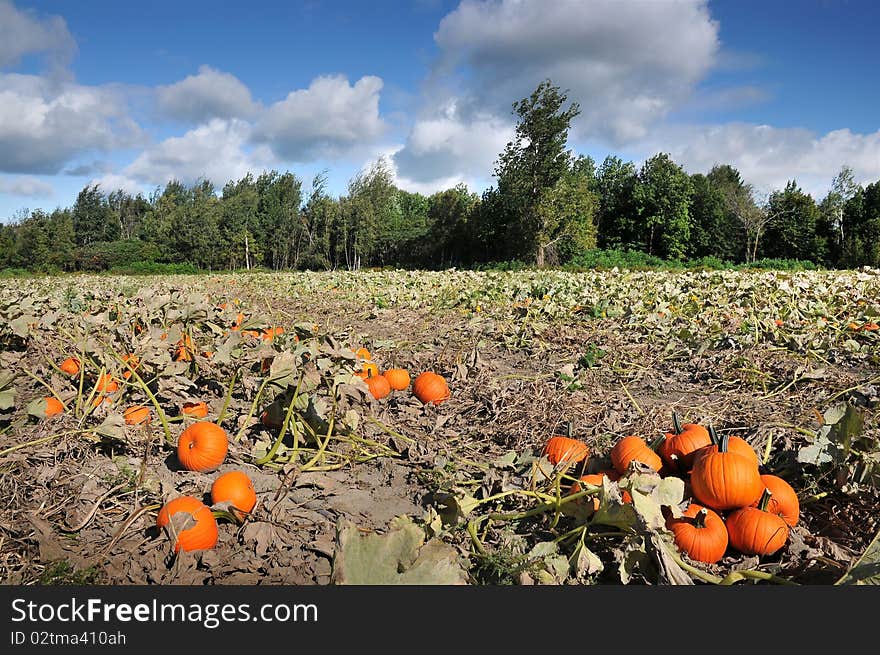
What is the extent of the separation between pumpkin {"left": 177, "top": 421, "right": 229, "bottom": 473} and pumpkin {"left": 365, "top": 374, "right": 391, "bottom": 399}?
1165 mm

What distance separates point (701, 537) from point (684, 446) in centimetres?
A: 61

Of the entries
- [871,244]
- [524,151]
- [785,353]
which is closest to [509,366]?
[785,353]

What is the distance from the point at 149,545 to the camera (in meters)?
2.38

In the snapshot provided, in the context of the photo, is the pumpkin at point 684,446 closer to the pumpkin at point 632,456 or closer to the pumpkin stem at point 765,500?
the pumpkin at point 632,456

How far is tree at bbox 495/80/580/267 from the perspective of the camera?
3659 cm

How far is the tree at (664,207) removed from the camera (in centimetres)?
5119

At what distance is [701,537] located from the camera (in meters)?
2.15

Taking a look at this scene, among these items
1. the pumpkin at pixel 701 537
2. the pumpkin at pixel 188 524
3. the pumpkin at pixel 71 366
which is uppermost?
the pumpkin at pixel 71 366

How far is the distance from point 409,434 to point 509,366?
1917mm

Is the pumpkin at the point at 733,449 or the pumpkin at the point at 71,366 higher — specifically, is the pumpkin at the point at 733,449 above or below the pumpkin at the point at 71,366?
below

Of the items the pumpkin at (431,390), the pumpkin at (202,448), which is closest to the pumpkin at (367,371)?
the pumpkin at (431,390)

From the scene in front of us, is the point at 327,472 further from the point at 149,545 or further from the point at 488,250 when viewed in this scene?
the point at 488,250

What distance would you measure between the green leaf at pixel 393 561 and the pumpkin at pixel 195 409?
2157mm

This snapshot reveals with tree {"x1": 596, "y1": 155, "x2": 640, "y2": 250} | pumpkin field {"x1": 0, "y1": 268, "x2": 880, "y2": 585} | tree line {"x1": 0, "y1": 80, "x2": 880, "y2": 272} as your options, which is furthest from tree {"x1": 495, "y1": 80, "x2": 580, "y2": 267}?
pumpkin field {"x1": 0, "y1": 268, "x2": 880, "y2": 585}
